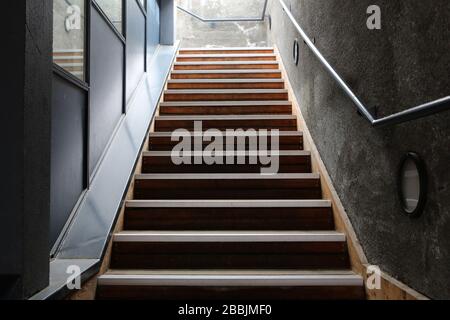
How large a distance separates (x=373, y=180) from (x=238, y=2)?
6.55 m

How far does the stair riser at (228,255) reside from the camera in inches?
79.0

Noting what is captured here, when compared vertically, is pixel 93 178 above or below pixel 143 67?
below

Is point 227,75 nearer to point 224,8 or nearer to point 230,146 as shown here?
point 230,146

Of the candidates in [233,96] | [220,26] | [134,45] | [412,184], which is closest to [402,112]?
[412,184]

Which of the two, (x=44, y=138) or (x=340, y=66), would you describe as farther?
(x=340, y=66)

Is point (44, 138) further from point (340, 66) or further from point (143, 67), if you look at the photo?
point (143, 67)

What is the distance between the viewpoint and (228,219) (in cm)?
230

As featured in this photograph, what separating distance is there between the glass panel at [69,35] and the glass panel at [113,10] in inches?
16.8

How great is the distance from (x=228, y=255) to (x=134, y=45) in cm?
231

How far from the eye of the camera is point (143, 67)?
13.5 ft

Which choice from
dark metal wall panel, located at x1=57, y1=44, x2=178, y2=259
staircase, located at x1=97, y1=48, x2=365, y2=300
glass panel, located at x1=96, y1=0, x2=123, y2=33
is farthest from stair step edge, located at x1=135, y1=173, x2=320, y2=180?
glass panel, located at x1=96, y1=0, x2=123, y2=33

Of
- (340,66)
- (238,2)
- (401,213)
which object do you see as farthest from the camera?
(238,2)
